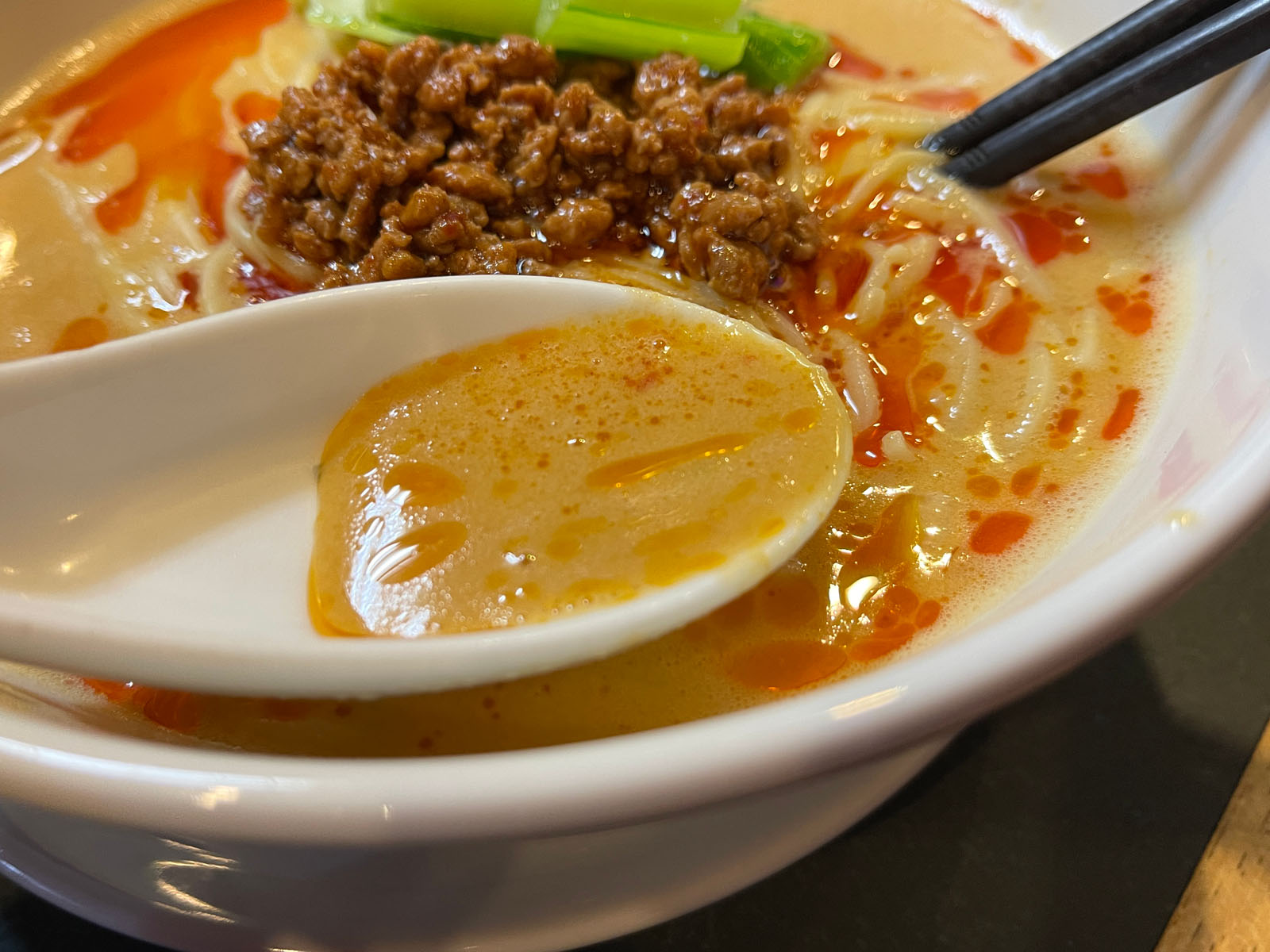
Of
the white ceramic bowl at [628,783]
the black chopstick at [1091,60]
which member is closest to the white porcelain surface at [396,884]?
the white ceramic bowl at [628,783]

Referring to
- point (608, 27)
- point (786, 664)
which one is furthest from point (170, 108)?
point (786, 664)

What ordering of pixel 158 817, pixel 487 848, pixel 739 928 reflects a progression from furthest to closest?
1. pixel 739 928
2. pixel 487 848
3. pixel 158 817

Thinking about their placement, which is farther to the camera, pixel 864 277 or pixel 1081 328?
pixel 864 277

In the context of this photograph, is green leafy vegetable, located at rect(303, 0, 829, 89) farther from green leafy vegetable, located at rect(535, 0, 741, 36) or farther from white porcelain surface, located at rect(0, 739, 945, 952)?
white porcelain surface, located at rect(0, 739, 945, 952)

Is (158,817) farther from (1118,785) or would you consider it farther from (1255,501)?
(1118,785)

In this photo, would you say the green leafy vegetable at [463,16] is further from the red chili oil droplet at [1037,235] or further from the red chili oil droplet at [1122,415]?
the red chili oil droplet at [1122,415]

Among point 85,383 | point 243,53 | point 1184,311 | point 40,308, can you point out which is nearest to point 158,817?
point 85,383
